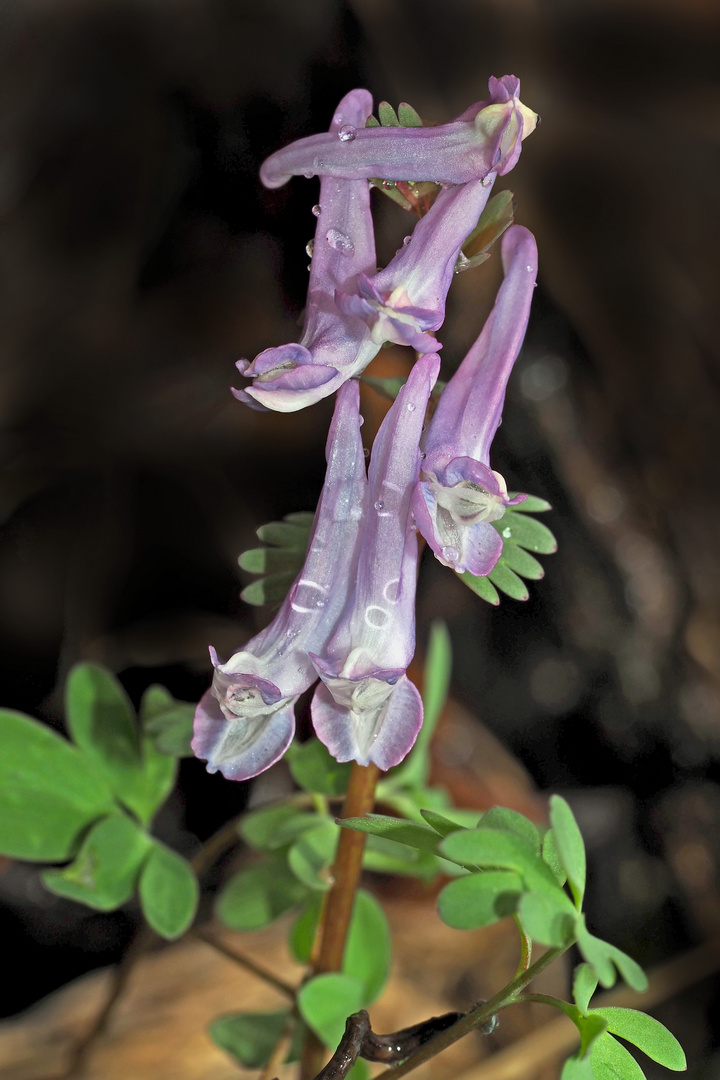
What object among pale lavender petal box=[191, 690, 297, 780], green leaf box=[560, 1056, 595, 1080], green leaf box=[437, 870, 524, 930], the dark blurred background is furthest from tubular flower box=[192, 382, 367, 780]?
the dark blurred background

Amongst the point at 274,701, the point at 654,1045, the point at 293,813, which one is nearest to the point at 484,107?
the point at 274,701

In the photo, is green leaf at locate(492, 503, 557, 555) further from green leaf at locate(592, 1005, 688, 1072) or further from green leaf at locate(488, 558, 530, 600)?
green leaf at locate(592, 1005, 688, 1072)

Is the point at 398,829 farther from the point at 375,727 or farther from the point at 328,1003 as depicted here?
the point at 328,1003

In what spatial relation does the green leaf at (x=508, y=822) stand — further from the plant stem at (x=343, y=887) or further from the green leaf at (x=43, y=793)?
the green leaf at (x=43, y=793)

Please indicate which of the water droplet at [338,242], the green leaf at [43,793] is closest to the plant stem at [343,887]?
the green leaf at [43,793]

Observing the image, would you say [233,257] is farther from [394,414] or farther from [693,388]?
[394,414]
